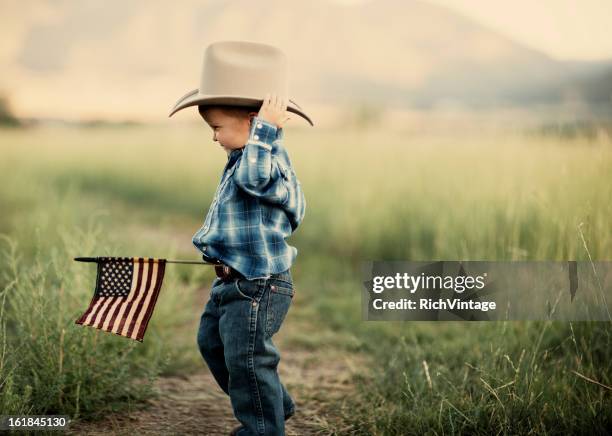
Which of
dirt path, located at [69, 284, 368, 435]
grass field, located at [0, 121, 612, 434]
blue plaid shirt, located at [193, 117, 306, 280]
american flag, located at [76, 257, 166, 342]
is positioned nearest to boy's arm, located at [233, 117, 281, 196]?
blue plaid shirt, located at [193, 117, 306, 280]

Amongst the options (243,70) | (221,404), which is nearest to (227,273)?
(243,70)

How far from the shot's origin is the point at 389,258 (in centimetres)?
555

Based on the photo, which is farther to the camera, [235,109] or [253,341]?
[235,109]

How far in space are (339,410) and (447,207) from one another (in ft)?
8.75

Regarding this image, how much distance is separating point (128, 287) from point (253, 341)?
1.74ft

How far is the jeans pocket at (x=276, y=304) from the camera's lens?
7.33 ft

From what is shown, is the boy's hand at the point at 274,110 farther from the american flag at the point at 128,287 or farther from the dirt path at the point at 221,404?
the dirt path at the point at 221,404

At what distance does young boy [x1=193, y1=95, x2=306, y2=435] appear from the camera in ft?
7.09

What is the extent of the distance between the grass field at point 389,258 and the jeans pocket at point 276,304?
2.15ft

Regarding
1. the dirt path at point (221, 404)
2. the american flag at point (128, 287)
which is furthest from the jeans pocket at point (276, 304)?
the dirt path at point (221, 404)

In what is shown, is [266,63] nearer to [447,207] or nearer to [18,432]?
[18,432]

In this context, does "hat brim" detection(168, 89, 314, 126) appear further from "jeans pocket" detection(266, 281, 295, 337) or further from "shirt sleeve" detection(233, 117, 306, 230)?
"jeans pocket" detection(266, 281, 295, 337)

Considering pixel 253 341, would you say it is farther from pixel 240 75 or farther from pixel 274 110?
pixel 240 75

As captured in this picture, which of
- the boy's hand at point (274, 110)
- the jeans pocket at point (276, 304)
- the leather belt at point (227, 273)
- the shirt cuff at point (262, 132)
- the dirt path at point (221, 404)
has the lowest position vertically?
the dirt path at point (221, 404)
